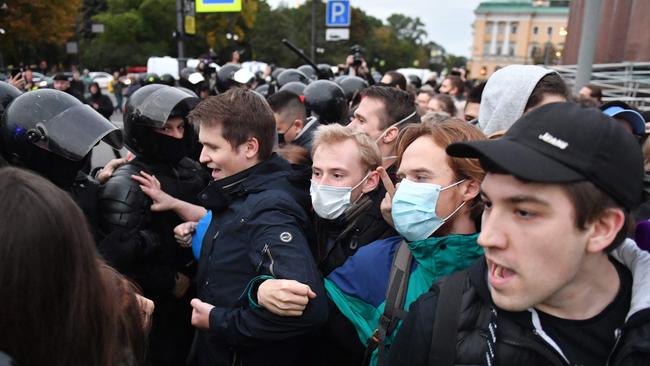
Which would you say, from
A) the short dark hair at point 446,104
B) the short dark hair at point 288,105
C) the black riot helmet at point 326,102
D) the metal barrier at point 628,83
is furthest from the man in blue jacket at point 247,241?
the metal barrier at point 628,83

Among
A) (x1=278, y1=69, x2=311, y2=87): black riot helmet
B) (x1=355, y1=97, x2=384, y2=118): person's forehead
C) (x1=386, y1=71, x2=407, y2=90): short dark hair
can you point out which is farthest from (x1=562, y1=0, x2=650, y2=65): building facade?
(x1=355, y1=97, x2=384, y2=118): person's forehead

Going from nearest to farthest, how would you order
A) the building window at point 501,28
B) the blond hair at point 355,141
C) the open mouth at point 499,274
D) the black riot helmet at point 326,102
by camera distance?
1. the open mouth at point 499,274
2. the blond hair at point 355,141
3. the black riot helmet at point 326,102
4. the building window at point 501,28

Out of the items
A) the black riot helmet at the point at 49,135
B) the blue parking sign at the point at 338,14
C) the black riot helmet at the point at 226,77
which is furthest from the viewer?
the blue parking sign at the point at 338,14

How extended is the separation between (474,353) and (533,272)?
293mm

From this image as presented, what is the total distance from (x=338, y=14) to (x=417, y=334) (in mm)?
15705

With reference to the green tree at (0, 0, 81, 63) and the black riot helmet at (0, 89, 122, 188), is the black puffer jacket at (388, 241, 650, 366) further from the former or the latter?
the green tree at (0, 0, 81, 63)

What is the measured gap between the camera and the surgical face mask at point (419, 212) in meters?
1.98

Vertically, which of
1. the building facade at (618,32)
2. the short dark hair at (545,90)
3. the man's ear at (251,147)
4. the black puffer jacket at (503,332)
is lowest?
the black puffer jacket at (503,332)

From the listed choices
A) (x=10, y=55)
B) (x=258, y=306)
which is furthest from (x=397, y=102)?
(x=10, y=55)

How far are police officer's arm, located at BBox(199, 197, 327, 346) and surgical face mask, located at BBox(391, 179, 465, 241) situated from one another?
0.39m

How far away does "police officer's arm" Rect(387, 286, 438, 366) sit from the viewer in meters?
1.45

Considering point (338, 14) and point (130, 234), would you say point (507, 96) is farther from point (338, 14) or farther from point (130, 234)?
point (338, 14)

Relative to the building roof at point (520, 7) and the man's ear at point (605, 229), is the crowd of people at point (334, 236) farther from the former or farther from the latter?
the building roof at point (520, 7)

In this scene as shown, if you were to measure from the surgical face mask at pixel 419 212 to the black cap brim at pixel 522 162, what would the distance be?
0.68m
